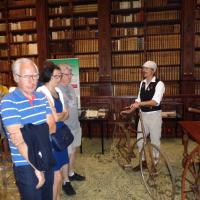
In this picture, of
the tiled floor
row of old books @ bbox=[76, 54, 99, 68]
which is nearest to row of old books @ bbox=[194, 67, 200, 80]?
the tiled floor

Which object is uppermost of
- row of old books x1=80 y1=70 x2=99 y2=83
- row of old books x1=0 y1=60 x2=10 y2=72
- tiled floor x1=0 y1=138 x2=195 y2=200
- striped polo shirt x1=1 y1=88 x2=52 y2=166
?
row of old books x1=0 y1=60 x2=10 y2=72

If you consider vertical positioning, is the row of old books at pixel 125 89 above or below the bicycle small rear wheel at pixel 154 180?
above

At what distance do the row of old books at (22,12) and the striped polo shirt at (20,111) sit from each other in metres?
4.28

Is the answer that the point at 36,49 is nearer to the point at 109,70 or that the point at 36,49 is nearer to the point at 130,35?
the point at 109,70

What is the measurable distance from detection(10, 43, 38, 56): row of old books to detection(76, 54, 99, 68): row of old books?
993mm

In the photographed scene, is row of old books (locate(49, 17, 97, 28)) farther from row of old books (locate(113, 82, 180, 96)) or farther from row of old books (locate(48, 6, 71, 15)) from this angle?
row of old books (locate(113, 82, 180, 96))

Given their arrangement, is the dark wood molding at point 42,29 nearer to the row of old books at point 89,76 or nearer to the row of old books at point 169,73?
the row of old books at point 89,76

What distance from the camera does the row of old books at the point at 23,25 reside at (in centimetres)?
539

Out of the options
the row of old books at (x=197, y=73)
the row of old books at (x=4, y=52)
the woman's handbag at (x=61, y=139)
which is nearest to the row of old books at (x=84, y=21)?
the row of old books at (x=4, y=52)

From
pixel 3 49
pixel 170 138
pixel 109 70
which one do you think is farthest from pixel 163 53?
pixel 3 49

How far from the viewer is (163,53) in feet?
16.5

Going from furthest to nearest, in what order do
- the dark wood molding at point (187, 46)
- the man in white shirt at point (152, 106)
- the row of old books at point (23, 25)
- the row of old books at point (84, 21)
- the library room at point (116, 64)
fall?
the row of old books at point (23, 25) → the row of old books at point (84, 21) → the dark wood molding at point (187, 46) → the library room at point (116, 64) → the man in white shirt at point (152, 106)

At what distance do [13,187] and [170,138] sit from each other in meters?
3.07

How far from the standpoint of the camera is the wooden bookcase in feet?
16.1
